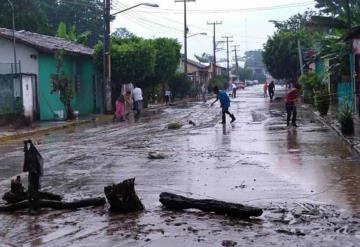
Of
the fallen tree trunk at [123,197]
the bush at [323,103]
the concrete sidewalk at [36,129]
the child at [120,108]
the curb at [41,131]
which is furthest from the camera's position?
the child at [120,108]

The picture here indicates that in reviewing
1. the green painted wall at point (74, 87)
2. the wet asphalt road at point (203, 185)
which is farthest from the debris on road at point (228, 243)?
the green painted wall at point (74, 87)

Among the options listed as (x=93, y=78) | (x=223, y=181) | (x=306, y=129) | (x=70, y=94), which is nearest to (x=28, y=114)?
(x=70, y=94)

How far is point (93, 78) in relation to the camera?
38.1m

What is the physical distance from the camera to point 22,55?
30.0 metres

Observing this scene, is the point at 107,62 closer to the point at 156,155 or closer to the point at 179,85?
the point at 156,155

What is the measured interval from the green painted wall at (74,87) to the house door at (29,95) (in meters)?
0.73

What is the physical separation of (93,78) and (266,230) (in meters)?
31.8

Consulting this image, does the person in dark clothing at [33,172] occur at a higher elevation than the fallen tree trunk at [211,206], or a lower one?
higher

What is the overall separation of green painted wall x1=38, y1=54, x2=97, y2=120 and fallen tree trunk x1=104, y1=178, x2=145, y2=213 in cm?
2252

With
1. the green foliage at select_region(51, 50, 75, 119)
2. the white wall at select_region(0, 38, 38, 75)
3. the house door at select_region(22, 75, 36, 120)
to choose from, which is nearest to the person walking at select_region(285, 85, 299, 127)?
the green foliage at select_region(51, 50, 75, 119)

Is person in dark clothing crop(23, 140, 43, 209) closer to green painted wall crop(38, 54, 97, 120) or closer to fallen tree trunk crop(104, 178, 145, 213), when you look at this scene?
fallen tree trunk crop(104, 178, 145, 213)

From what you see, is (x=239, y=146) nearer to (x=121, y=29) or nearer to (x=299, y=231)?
(x=299, y=231)

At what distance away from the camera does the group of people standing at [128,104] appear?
96.2 feet

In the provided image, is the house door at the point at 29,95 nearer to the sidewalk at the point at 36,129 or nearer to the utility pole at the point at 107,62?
the sidewalk at the point at 36,129
